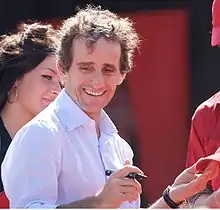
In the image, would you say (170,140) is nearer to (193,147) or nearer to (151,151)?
(151,151)

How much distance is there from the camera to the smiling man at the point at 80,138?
7.34 feet

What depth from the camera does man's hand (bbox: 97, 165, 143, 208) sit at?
220 cm

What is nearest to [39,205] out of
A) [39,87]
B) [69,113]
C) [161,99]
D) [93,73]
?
[69,113]

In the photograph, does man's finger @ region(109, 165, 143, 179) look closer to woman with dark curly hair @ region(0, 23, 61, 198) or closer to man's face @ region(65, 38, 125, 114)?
man's face @ region(65, 38, 125, 114)

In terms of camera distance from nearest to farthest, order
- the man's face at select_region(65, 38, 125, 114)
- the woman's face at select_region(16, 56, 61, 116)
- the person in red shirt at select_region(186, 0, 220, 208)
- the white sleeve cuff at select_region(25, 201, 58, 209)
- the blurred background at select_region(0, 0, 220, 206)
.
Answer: the white sleeve cuff at select_region(25, 201, 58, 209), the man's face at select_region(65, 38, 125, 114), the person in red shirt at select_region(186, 0, 220, 208), the woman's face at select_region(16, 56, 61, 116), the blurred background at select_region(0, 0, 220, 206)

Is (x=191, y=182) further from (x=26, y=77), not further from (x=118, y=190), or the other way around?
(x=26, y=77)

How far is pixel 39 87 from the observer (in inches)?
117

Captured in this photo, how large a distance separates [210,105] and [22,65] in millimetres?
715

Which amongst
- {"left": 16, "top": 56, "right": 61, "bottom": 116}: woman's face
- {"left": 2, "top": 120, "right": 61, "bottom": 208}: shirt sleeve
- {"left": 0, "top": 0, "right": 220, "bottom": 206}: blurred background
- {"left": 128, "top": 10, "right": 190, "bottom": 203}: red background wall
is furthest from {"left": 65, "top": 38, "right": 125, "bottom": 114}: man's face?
{"left": 128, "top": 10, "right": 190, "bottom": 203}: red background wall

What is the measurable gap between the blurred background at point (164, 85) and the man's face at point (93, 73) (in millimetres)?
3181

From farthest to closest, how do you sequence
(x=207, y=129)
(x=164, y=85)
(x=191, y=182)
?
(x=164, y=85) → (x=207, y=129) → (x=191, y=182)

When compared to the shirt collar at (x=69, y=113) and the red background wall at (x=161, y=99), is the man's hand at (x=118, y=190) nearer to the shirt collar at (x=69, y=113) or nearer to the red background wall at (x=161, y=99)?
the shirt collar at (x=69, y=113)

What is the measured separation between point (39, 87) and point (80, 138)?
2.04ft

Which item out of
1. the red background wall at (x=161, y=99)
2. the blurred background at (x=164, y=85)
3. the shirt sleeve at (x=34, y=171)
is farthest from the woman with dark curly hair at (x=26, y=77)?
the red background wall at (x=161, y=99)
